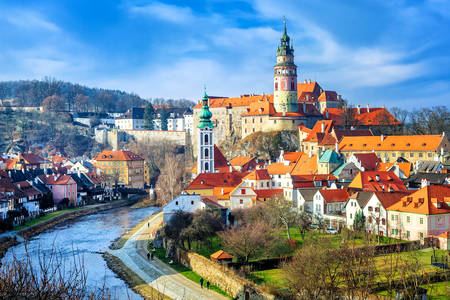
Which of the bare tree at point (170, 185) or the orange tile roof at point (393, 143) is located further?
the bare tree at point (170, 185)

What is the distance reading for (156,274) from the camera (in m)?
26.1

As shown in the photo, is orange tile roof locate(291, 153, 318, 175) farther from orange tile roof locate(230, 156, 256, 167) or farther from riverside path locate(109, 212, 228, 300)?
riverside path locate(109, 212, 228, 300)

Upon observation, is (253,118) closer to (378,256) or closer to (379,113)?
(379,113)

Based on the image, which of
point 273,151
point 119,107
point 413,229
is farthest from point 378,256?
point 119,107

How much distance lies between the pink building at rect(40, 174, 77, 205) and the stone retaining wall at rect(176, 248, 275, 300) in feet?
91.5

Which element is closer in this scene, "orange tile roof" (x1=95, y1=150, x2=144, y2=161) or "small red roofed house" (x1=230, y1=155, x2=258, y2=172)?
"small red roofed house" (x1=230, y1=155, x2=258, y2=172)

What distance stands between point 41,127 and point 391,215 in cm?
7990

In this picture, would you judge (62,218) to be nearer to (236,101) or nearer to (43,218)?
(43,218)

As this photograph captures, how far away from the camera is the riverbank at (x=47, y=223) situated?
1305 inches

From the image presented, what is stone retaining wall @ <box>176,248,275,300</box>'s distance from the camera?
67.3ft

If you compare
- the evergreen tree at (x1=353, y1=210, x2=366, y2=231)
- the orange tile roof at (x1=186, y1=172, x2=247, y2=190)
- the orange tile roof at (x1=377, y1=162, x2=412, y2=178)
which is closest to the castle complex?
the orange tile roof at (x1=377, y1=162, x2=412, y2=178)

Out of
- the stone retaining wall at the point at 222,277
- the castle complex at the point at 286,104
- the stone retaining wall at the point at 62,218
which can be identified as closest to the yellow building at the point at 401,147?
the castle complex at the point at 286,104

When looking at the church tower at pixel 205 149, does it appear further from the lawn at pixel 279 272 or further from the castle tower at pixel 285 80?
the lawn at pixel 279 272

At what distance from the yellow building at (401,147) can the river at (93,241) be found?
2180 cm
